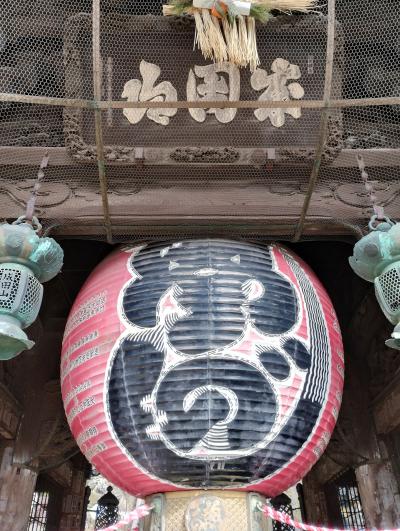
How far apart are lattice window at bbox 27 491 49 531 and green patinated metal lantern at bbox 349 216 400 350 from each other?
20.8ft

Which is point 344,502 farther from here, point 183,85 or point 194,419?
point 183,85

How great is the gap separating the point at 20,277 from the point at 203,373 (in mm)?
1242

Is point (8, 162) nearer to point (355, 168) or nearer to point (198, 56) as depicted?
point (198, 56)

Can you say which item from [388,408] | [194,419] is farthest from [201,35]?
[388,408]

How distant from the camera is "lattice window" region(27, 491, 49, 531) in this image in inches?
278

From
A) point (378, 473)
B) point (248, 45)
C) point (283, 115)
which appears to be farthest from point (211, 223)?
point (378, 473)

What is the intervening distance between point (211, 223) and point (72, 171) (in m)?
1.18

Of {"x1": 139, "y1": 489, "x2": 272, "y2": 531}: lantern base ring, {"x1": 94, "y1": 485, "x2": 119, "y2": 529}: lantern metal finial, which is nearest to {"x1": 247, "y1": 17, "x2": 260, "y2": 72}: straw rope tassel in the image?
{"x1": 139, "y1": 489, "x2": 272, "y2": 531}: lantern base ring

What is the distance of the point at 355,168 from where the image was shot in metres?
3.75

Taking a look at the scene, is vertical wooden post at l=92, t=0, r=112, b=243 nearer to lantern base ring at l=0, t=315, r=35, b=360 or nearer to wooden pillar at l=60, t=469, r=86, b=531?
lantern base ring at l=0, t=315, r=35, b=360

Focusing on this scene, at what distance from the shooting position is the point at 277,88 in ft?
12.2

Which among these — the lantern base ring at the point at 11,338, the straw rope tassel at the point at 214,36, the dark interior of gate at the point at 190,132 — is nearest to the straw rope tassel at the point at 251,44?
the straw rope tassel at the point at 214,36

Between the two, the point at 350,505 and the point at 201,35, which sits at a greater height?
the point at 201,35

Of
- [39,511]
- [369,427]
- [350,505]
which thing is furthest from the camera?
[39,511]
